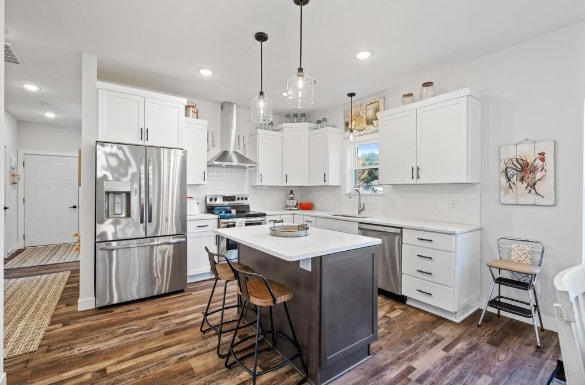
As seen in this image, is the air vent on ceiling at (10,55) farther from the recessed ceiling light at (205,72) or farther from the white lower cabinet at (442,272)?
the white lower cabinet at (442,272)

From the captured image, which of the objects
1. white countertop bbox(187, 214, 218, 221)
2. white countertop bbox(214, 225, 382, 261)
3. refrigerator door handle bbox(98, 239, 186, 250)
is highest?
white countertop bbox(187, 214, 218, 221)

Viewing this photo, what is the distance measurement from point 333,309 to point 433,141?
233cm

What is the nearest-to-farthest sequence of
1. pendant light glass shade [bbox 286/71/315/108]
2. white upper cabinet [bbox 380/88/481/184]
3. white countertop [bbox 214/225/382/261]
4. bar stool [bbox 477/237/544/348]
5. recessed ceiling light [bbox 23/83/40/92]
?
white countertop [bbox 214/225/382/261] → pendant light glass shade [bbox 286/71/315/108] → bar stool [bbox 477/237/544/348] → white upper cabinet [bbox 380/88/481/184] → recessed ceiling light [bbox 23/83/40/92]

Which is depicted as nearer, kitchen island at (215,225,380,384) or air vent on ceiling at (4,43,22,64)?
kitchen island at (215,225,380,384)

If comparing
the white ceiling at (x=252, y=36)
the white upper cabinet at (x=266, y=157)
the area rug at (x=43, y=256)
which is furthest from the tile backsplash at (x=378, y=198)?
the area rug at (x=43, y=256)

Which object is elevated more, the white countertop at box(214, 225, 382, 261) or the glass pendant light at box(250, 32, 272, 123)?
the glass pendant light at box(250, 32, 272, 123)

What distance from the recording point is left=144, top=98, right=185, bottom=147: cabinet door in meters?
3.59

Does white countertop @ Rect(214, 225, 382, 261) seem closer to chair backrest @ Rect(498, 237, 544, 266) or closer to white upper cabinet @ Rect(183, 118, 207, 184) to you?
chair backrest @ Rect(498, 237, 544, 266)

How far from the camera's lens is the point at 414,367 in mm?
2223


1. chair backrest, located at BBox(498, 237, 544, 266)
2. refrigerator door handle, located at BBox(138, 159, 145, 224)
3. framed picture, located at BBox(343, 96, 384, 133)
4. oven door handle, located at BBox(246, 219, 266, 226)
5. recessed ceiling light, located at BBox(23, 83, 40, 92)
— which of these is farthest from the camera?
oven door handle, located at BBox(246, 219, 266, 226)

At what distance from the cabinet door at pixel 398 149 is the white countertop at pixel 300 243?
1.60 metres

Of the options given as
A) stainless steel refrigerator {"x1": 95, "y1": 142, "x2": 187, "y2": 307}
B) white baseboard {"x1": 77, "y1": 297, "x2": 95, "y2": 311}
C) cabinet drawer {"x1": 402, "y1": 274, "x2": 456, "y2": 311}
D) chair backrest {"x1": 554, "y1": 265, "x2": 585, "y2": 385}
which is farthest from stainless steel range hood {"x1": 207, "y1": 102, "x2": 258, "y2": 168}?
chair backrest {"x1": 554, "y1": 265, "x2": 585, "y2": 385}

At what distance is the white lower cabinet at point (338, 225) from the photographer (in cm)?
392

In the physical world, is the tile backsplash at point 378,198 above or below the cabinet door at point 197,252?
above
